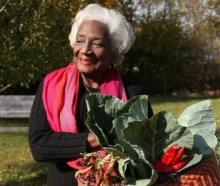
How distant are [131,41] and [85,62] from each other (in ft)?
1.13

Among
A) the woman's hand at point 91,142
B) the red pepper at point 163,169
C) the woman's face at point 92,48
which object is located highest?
the woman's face at point 92,48

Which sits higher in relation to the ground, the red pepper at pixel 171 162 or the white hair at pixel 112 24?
the white hair at pixel 112 24

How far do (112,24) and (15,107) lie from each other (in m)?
7.69

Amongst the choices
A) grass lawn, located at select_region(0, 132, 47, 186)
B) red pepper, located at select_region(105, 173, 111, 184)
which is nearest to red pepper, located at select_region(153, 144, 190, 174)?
red pepper, located at select_region(105, 173, 111, 184)

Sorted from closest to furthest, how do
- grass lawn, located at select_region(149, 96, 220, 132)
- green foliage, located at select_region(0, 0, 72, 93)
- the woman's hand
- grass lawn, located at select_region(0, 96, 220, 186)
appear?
1. the woman's hand
2. grass lawn, located at select_region(0, 96, 220, 186)
3. green foliage, located at select_region(0, 0, 72, 93)
4. grass lawn, located at select_region(149, 96, 220, 132)

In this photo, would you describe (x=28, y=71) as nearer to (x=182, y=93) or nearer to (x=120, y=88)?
(x=120, y=88)

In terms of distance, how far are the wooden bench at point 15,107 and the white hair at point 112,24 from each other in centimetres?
731

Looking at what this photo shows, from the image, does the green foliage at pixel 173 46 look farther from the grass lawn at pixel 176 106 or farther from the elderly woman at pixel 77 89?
the elderly woman at pixel 77 89

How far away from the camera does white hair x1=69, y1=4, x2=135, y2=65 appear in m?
2.02

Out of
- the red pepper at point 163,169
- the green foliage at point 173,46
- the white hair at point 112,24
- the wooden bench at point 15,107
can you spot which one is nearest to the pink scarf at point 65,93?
the white hair at point 112,24

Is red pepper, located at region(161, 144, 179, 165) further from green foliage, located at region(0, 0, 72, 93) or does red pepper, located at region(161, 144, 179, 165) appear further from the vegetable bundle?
green foliage, located at region(0, 0, 72, 93)

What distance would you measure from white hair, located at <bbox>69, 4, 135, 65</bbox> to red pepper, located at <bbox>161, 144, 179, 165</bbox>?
0.85 metres

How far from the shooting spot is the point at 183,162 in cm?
133

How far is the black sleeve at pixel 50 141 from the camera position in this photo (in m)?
1.75
